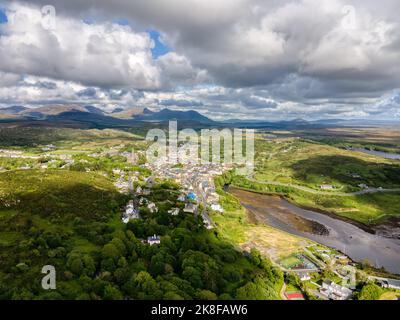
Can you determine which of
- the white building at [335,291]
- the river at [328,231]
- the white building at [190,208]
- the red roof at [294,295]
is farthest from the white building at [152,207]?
the white building at [335,291]

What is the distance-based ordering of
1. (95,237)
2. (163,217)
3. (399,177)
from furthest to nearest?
(399,177) < (163,217) < (95,237)

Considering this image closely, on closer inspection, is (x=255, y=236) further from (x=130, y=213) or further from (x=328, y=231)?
(x=130, y=213)

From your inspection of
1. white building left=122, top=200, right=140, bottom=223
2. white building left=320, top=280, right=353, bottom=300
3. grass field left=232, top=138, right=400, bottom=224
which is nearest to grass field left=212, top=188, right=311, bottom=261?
white building left=320, top=280, right=353, bottom=300

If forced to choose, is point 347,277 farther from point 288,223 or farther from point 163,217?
point 163,217

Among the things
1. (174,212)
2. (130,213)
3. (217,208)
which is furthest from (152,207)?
(217,208)

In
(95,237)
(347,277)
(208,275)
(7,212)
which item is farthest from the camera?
(7,212)
